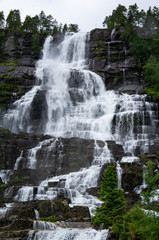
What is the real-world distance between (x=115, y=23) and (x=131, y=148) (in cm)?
4704

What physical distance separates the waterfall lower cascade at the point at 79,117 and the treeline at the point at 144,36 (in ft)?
22.0

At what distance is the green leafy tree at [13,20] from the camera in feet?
273

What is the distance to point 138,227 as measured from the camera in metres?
12.2

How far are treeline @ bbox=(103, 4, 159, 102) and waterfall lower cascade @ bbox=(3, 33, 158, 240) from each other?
22.0 feet

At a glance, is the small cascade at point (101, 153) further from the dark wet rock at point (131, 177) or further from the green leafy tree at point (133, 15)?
the green leafy tree at point (133, 15)

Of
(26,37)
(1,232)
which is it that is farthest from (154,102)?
(26,37)

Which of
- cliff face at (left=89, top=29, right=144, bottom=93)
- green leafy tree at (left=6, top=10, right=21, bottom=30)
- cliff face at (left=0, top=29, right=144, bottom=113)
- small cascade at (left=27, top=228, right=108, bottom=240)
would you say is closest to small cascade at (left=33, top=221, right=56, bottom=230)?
small cascade at (left=27, top=228, right=108, bottom=240)

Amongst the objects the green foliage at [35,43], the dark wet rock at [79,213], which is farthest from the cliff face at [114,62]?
the dark wet rock at [79,213]

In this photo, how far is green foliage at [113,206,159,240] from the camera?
38.5 feet

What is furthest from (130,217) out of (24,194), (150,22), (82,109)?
(150,22)

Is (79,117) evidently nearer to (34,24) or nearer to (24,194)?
(24,194)

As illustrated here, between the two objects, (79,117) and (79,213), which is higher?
(79,117)

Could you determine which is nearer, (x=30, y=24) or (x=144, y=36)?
(x=144, y=36)

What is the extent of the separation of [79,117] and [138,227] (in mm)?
33399
